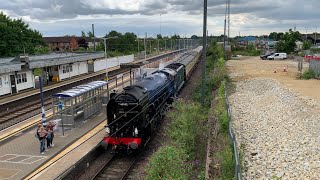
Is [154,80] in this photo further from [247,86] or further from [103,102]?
[247,86]

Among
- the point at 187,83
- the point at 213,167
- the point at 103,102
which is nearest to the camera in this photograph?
the point at 213,167

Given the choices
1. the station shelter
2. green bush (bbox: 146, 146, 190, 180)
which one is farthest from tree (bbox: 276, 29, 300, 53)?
green bush (bbox: 146, 146, 190, 180)

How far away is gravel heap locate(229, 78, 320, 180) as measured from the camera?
11.3 m

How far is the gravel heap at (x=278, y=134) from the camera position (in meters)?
11.3

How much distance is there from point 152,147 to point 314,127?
7.80m

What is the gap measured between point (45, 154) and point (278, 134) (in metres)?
10.5

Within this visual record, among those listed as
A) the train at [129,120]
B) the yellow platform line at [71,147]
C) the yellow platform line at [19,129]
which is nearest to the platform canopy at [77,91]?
the yellow platform line at [71,147]

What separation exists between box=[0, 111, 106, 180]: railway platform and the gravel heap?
21.0ft

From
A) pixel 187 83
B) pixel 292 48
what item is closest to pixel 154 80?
pixel 187 83

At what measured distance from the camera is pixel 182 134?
14102 mm

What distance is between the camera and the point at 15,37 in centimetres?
5966

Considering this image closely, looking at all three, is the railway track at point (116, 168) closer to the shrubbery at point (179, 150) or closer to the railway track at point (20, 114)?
the shrubbery at point (179, 150)

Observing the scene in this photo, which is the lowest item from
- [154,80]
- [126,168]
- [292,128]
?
[126,168]

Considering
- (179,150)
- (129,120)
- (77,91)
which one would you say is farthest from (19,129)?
(179,150)
